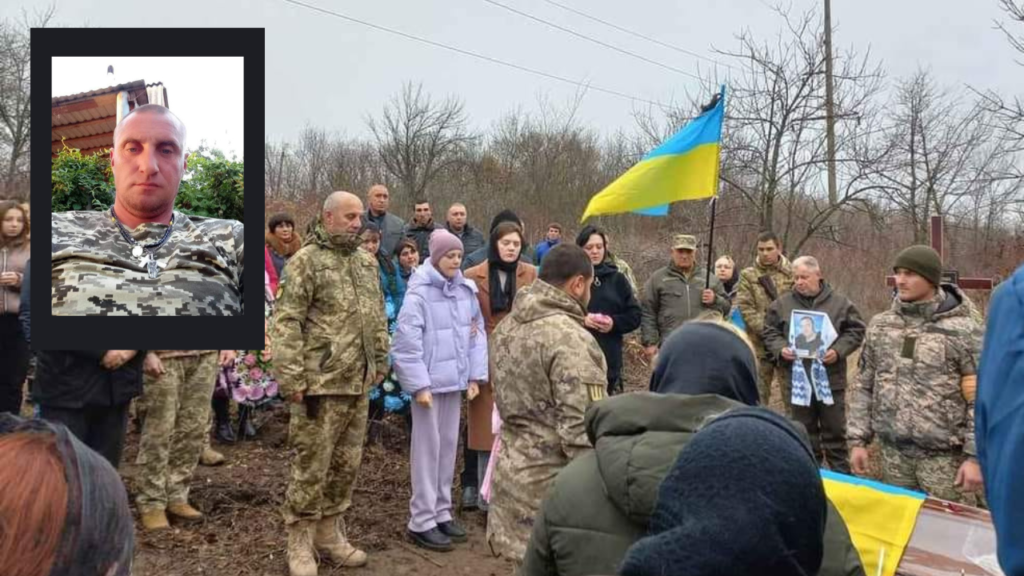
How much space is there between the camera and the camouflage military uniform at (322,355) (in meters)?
4.34

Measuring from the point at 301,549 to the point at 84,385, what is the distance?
147 centimetres

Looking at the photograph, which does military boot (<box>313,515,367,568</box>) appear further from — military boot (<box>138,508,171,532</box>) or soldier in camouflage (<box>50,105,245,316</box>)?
soldier in camouflage (<box>50,105,245,316</box>)

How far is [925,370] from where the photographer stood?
4535mm

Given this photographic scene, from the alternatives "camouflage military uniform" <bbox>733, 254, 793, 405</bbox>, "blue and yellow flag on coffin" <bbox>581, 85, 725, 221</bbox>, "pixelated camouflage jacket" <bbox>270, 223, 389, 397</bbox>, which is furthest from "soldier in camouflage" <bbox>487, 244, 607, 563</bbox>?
"camouflage military uniform" <bbox>733, 254, 793, 405</bbox>

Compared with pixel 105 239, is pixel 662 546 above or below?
below

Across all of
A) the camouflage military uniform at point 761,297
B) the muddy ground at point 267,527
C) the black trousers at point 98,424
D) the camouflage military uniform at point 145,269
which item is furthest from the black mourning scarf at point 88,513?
the camouflage military uniform at point 761,297

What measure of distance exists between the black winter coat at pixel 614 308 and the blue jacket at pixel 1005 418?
5.39 meters

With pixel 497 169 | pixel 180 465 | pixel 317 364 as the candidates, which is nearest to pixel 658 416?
pixel 317 364

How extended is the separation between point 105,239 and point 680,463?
2070 millimetres

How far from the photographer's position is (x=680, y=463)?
132 cm

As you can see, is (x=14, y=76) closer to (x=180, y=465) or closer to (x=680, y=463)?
(x=180, y=465)

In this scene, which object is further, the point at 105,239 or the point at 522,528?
the point at 522,528

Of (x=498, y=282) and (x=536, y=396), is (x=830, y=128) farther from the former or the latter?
(x=536, y=396)

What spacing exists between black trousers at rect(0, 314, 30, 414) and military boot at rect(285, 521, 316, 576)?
8.57ft
